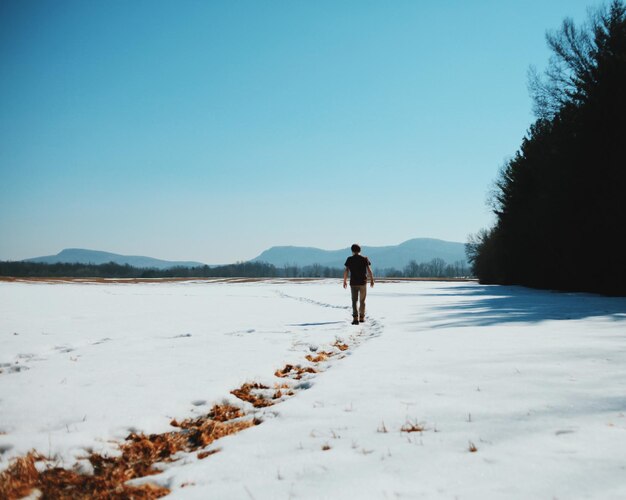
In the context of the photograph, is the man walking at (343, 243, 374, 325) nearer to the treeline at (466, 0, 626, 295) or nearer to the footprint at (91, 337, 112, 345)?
the footprint at (91, 337, 112, 345)

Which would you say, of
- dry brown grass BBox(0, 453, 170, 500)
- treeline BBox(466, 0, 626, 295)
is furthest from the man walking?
treeline BBox(466, 0, 626, 295)

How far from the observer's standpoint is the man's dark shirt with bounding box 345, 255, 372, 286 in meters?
10.8

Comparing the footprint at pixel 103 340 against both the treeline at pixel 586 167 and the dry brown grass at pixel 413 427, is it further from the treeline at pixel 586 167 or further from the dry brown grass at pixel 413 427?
the treeline at pixel 586 167

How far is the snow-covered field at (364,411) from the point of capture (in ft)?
7.27

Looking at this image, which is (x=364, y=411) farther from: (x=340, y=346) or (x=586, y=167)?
(x=586, y=167)

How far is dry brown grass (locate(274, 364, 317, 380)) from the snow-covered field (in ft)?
0.41

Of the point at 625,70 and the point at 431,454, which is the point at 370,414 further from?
the point at 625,70

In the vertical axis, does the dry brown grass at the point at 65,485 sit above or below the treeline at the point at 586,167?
below

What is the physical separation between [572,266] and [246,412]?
25164mm

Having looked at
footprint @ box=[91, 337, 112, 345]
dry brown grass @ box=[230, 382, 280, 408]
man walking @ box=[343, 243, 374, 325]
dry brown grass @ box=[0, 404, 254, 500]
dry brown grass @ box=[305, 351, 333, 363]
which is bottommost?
dry brown grass @ box=[305, 351, 333, 363]

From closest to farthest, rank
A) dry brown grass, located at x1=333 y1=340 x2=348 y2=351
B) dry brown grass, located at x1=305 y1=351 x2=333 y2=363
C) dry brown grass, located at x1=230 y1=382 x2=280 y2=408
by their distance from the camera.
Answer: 1. dry brown grass, located at x1=230 y1=382 x2=280 y2=408
2. dry brown grass, located at x1=305 y1=351 x2=333 y2=363
3. dry brown grass, located at x1=333 y1=340 x2=348 y2=351

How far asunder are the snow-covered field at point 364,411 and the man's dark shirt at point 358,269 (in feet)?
10.5

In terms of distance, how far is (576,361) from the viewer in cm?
488

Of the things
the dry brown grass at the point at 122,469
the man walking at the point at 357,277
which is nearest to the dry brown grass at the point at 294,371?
the dry brown grass at the point at 122,469
